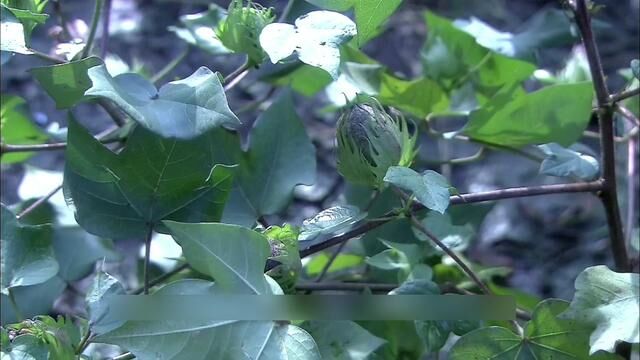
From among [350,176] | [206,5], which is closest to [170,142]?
[350,176]

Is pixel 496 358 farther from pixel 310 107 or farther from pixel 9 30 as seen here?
pixel 310 107

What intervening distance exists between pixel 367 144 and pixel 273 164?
14 cm

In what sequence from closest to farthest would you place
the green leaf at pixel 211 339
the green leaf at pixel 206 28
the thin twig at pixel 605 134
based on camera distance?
the green leaf at pixel 211 339 < the thin twig at pixel 605 134 < the green leaf at pixel 206 28

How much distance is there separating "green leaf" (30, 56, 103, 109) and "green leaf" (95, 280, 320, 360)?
0.14 m

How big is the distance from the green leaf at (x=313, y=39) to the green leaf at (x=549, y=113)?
0.18m

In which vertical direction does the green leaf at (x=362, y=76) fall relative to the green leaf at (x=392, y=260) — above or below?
above

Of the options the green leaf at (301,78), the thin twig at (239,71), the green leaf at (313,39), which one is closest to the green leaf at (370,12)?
the green leaf at (313,39)

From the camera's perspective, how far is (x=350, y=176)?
0.49 meters

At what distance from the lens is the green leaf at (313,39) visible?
47 centimetres

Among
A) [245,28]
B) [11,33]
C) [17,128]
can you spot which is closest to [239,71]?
[245,28]

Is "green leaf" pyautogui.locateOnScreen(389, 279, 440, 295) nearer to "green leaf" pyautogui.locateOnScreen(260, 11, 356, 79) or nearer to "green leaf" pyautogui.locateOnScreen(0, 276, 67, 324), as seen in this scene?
"green leaf" pyautogui.locateOnScreen(260, 11, 356, 79)

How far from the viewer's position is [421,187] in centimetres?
45

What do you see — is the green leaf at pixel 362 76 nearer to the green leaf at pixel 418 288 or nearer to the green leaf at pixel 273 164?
the green leaf at pixel 273 164

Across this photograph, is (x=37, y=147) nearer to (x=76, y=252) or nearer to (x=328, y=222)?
(x=76, y=252)
